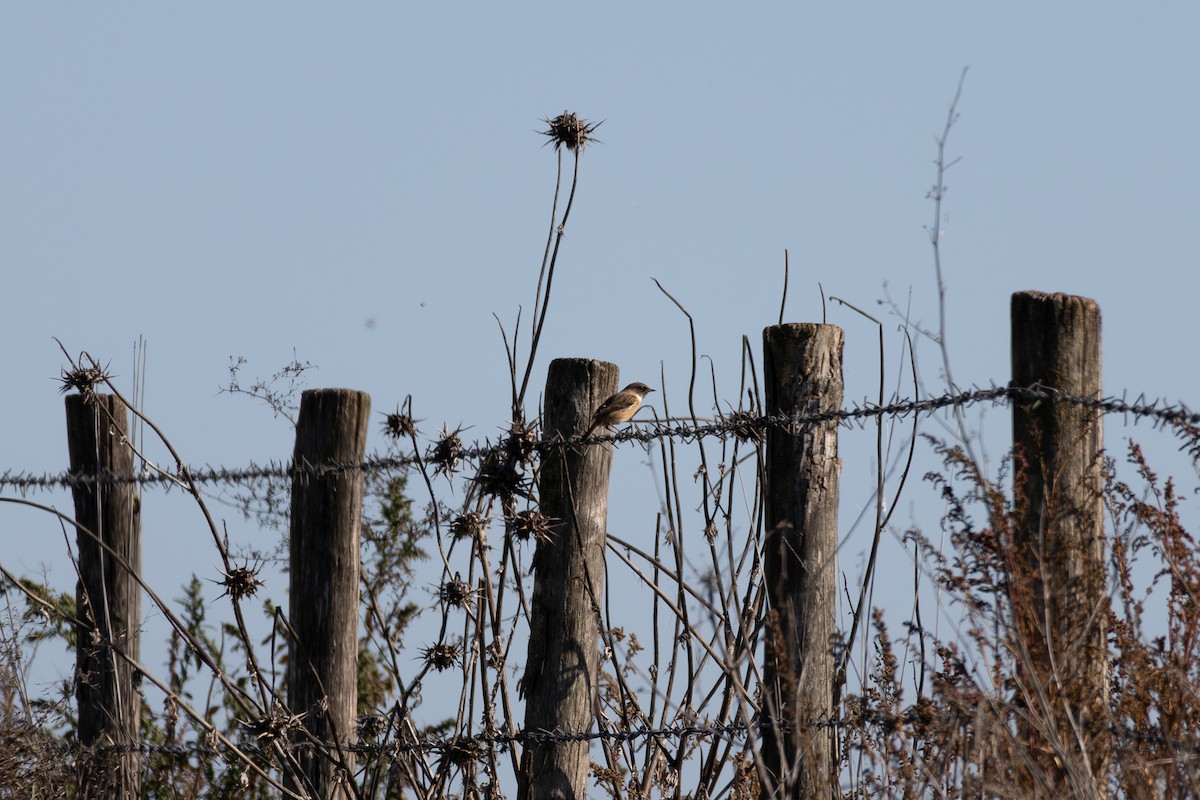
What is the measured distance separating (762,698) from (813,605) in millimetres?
330

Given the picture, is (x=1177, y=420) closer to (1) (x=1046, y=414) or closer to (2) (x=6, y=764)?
(1) (x=1046, y=414)

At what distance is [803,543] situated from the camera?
3.76 meters

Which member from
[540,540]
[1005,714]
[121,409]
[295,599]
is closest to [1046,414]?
[1005,714]

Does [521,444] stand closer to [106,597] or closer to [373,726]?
[373,726]

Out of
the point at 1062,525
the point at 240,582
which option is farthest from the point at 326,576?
the point at 1062,525

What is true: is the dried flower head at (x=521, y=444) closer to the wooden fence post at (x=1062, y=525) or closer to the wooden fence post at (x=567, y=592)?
the wooden fence post at (x=567, y=592)

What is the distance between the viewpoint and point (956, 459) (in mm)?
3404

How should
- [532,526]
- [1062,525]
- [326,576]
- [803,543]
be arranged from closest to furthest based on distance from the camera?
[1062,525] < [803,543] < [532,526] < [326,576]

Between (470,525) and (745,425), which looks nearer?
(745,425)

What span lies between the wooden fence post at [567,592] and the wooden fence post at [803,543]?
2.05 feet

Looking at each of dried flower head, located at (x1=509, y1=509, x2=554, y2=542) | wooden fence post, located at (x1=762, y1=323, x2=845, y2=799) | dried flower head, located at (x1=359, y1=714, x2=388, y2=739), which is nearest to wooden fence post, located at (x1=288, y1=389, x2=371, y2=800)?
dried flower head, located at (x1=359, y1=714, x2=388, y2=739)

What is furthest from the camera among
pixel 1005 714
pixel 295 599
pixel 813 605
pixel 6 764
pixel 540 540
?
pixel 6 764

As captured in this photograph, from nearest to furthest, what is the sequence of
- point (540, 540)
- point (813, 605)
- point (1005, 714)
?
point (1005, 714) < point (813, 605) < point (540, 540)

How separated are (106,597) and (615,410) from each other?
93.9 inches
